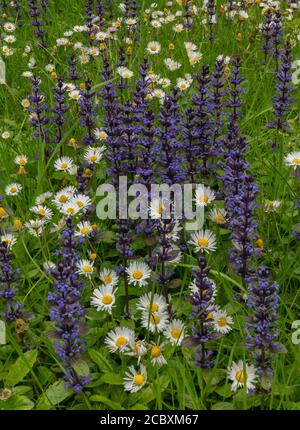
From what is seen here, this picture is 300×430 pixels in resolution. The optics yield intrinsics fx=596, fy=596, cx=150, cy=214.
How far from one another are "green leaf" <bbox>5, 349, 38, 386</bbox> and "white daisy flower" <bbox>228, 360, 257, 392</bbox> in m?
0.98

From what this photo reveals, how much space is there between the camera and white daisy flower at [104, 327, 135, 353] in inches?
117

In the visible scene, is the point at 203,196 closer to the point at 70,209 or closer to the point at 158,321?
the point at 70,209

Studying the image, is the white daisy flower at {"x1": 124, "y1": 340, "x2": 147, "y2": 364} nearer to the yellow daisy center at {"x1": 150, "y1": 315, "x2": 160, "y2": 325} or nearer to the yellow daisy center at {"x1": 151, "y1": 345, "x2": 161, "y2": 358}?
the yellow daisy center at {"x1": 151, "y1": 345, "x2": 161, "y2": 358}

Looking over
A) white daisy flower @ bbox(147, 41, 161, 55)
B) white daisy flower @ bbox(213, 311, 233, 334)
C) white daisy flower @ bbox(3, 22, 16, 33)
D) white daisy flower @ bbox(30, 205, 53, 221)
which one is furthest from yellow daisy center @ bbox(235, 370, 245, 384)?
white daisy flower @ bbox(3, 22, 16, 33)

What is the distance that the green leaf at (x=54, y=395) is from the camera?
282 centimetres

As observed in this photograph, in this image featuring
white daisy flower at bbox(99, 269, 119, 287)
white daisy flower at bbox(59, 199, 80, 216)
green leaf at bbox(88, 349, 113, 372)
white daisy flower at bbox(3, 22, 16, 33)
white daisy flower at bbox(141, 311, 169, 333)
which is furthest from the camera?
white daisy flower at bbox(3, 22, 16, 33)

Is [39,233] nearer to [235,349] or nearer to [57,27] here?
[235,349]

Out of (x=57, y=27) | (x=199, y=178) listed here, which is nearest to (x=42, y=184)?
(x=199, y=178)

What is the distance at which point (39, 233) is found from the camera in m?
3.56

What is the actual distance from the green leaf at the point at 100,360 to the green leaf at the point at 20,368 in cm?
29

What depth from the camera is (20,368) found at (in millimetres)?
2967

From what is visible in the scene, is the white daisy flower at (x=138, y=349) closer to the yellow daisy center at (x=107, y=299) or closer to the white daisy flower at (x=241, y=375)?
the yellow daisy center at (x=107, y=299)

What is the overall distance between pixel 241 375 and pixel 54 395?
0.90 meters
